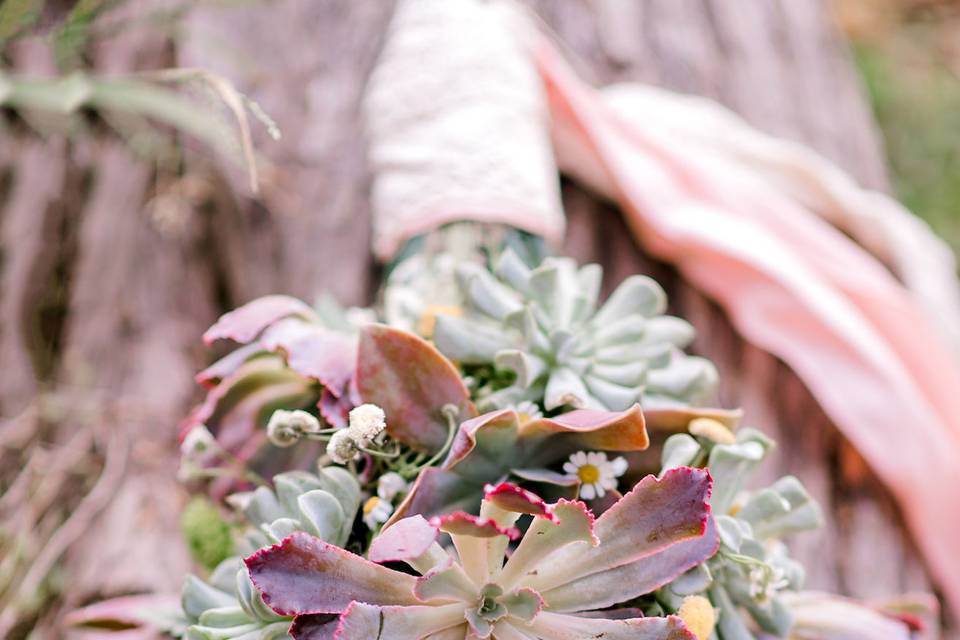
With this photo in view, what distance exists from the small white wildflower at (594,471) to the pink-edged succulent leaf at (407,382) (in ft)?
0.24

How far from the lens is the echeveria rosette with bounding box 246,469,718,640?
420 millimetres

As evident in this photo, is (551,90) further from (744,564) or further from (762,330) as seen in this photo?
(744,564)

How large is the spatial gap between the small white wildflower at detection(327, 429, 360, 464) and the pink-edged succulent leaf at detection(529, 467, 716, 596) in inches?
5.4

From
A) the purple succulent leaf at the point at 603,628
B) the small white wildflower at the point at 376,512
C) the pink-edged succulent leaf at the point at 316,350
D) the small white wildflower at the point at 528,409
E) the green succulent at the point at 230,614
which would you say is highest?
the pink-edged succulent leaf at the point at 316,350

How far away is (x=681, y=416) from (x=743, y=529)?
8 cm

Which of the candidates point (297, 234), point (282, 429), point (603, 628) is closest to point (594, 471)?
point (603, 628)

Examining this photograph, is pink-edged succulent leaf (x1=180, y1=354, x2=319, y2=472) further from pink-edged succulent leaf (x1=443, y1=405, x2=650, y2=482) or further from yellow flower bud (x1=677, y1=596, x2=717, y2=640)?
yellow flower bud (x1=677, y1=596, x2=717, y2=640)

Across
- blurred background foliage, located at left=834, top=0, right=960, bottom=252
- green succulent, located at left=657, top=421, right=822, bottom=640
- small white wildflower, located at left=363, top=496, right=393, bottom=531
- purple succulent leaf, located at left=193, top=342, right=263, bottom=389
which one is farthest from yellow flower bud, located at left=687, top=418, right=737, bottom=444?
blurred background foliage, located at left=834, top=0, right=960, bottom=252

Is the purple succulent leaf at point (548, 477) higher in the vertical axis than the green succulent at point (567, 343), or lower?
lower

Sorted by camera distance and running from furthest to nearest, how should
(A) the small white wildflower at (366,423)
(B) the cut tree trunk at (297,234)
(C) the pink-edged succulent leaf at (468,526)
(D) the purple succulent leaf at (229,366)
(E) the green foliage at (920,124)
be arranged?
(E) the green foliage at (920,124) < (B) the cut tree trunk at (297,234) < (D) the purple succulent leaf at (229,366) < (A) the small white wildflower at (366,423) < (C) the pink-edged succulent leaf at (468,526)

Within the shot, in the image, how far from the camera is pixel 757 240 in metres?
0.85

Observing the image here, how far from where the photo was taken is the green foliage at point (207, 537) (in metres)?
0.64

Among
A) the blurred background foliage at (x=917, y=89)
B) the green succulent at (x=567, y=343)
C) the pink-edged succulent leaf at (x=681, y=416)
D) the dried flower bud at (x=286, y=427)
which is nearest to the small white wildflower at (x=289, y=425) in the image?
the dried flower bud at (x=286, y=427)

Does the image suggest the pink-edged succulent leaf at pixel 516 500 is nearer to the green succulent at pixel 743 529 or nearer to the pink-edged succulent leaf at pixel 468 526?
the pink-edged succulent leaf at pixel 468 526
